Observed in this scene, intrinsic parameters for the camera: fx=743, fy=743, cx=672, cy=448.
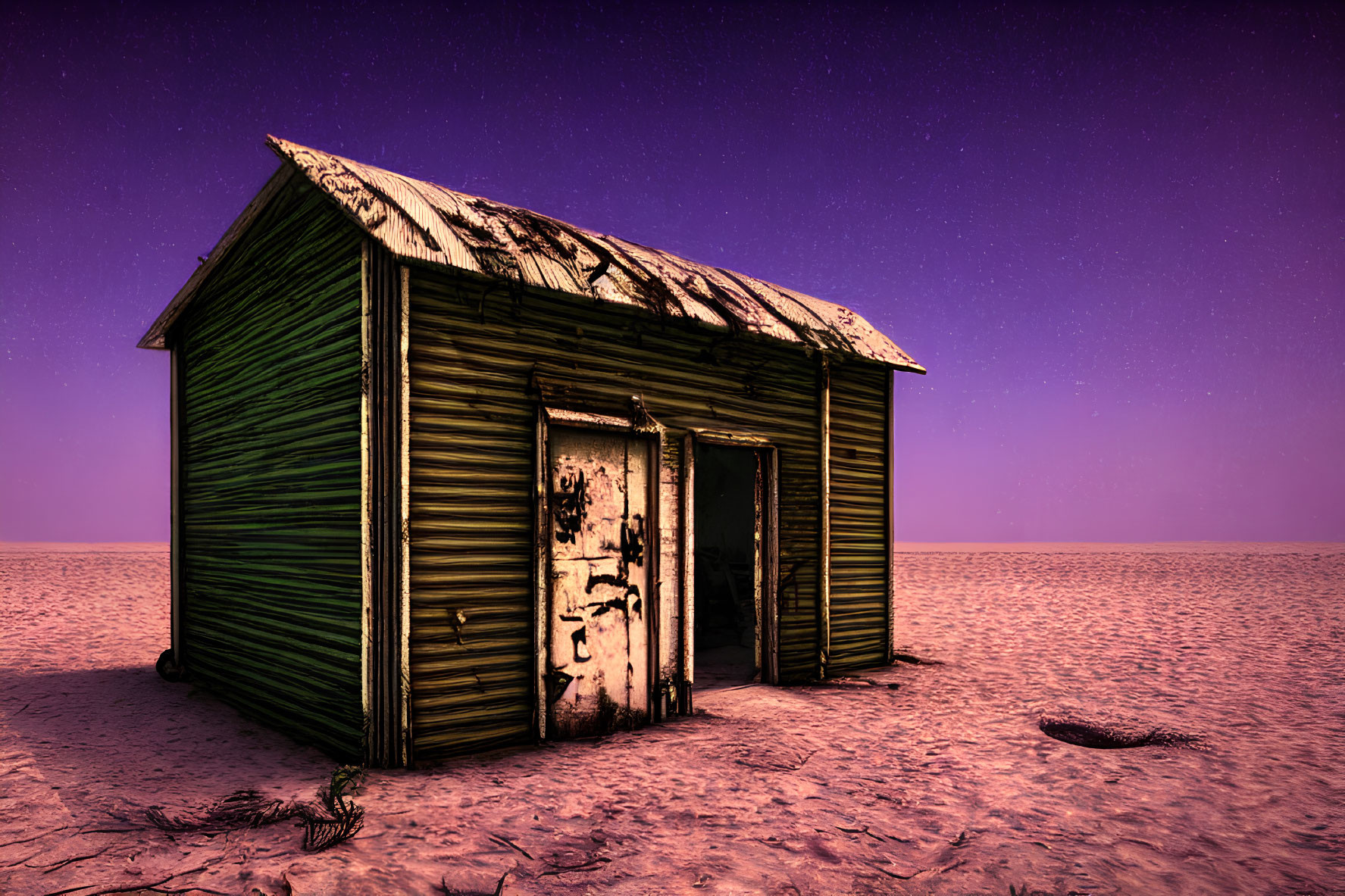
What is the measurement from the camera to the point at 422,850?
4039mm

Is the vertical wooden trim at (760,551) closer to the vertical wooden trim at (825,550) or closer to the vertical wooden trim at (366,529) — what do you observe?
the vertical wooden trim at (825,550)

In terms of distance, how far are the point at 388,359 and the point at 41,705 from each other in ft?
19.2

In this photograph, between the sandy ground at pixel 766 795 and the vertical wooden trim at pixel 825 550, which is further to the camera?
the vertical wooden trim at pixel 825 550

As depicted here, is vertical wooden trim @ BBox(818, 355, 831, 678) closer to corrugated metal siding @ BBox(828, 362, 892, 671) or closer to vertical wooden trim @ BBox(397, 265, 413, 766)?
corrugated metal siding @ BBox(828, 362, 892, 671)

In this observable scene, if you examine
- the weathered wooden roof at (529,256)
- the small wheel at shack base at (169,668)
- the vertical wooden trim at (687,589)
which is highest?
the weathered wooden roof at (529,256)

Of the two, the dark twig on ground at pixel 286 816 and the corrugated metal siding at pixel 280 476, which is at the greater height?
the corrugated metal siding at pixel 280 476

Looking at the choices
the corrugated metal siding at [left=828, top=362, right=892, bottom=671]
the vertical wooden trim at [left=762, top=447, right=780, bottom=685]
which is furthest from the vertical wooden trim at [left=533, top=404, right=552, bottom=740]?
the corrugated metal siding at [left=828, top=362, right=892, bottom=671]

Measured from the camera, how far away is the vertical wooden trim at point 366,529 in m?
5.27

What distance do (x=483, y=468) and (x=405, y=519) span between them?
0.75 meters

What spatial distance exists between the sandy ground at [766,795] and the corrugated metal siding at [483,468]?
0.51 meters

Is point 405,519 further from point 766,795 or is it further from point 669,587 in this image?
point 766,795

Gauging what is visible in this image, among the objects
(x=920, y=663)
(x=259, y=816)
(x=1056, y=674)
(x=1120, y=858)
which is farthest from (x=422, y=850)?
(x=1056, y=674)

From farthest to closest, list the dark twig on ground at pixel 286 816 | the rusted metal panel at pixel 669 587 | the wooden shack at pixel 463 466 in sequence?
the rusted metal panel at pixel 669 587, the wooden shack at pixel 463 466, the dark twig on ground at pixel 286 816

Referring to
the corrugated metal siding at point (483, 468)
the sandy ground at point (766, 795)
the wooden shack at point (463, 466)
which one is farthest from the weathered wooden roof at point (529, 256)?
the sandy ground at point (766, 795)
